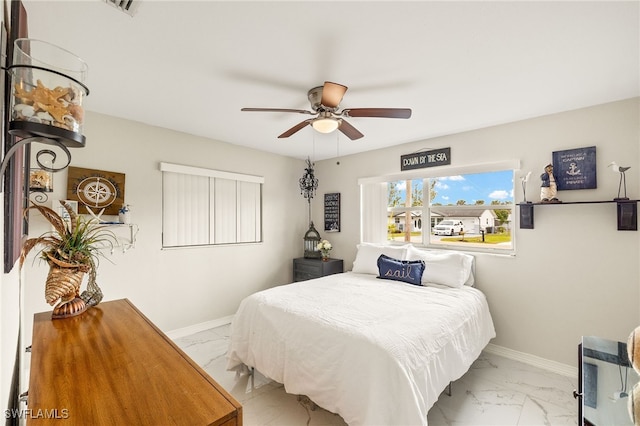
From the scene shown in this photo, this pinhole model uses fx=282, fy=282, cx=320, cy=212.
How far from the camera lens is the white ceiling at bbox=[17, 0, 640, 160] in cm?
147

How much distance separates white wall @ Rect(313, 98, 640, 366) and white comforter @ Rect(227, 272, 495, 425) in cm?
42

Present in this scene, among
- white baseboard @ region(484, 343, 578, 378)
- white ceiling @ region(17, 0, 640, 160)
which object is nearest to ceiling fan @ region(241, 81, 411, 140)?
white ceiling @ region(17, 0, 640, 160)

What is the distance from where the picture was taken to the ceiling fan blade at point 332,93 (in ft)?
6.02

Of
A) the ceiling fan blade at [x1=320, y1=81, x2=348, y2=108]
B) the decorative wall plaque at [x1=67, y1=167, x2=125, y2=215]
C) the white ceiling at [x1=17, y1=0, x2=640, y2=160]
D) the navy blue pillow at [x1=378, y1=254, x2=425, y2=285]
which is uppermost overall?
the white ceiling at [x1=17, y1=0, x2=640, y2=160]

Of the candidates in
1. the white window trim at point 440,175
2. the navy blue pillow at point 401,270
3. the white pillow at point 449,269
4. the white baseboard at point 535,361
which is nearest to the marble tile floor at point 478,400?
the white baseboard at point 535,361

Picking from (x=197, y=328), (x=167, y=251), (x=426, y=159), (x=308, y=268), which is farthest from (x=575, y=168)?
(x=197, y=328)

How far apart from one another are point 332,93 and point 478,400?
8.54 feet

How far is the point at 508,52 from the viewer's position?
5.88 ft

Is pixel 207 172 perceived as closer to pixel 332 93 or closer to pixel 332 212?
pixel 332 212

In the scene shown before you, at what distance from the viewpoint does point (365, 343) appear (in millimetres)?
A: 1714

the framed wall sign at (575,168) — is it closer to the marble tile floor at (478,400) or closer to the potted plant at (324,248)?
the marble tile floor at (478,400)

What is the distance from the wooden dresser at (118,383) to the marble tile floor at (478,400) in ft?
4.20

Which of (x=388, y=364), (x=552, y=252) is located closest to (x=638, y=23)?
(x=552, y=252)

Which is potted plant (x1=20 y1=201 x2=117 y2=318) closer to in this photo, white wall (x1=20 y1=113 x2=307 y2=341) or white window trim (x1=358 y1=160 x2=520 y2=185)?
white wall (x1=20 y1=113 x2=307 y2=341)
